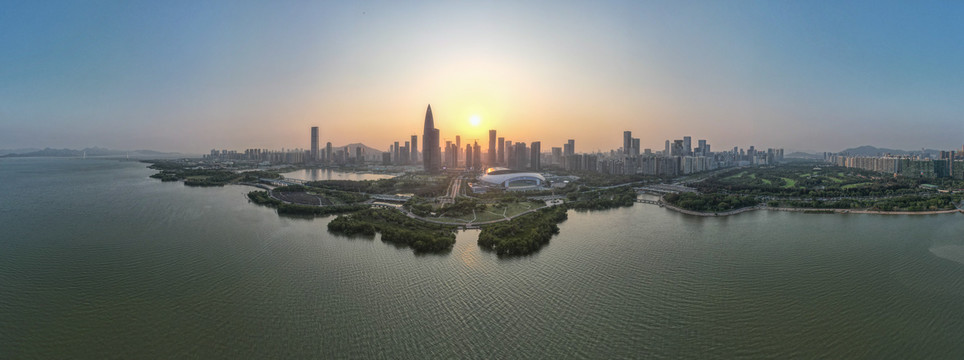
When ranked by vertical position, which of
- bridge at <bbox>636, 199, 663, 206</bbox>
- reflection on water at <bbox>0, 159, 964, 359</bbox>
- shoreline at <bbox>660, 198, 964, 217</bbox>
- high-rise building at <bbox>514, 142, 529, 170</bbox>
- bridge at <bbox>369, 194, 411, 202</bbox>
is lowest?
reflection on water at <bbox>0, 159, 964, 359</bbox>

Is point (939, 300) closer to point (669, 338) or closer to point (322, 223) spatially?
point (669, 338)

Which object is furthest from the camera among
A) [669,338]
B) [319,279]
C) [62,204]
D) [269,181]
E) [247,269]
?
[269,181]

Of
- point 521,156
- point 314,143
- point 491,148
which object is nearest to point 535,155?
point 521,156

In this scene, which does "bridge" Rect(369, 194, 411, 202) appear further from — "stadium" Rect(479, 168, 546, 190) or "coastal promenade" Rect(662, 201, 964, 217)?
"coastal promenade" Rect(662, 201, 964, 217)

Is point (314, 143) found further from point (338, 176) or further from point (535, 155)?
point (535, 155)

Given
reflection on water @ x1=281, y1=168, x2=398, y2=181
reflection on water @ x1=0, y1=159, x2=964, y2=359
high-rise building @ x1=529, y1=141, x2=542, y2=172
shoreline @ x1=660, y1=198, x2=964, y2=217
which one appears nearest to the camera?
reflection on water @ x1=0, y1=159, x2=964, y2=359

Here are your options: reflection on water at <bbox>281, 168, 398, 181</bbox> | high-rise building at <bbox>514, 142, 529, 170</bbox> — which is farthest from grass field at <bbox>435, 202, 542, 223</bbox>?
high-rise building at <bbox>514, 142, 529, 170</bbox>

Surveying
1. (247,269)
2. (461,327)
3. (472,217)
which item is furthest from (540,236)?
(247,269)

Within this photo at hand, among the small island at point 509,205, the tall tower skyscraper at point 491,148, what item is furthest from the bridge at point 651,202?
the tall tower skyscraper at point 491,148
